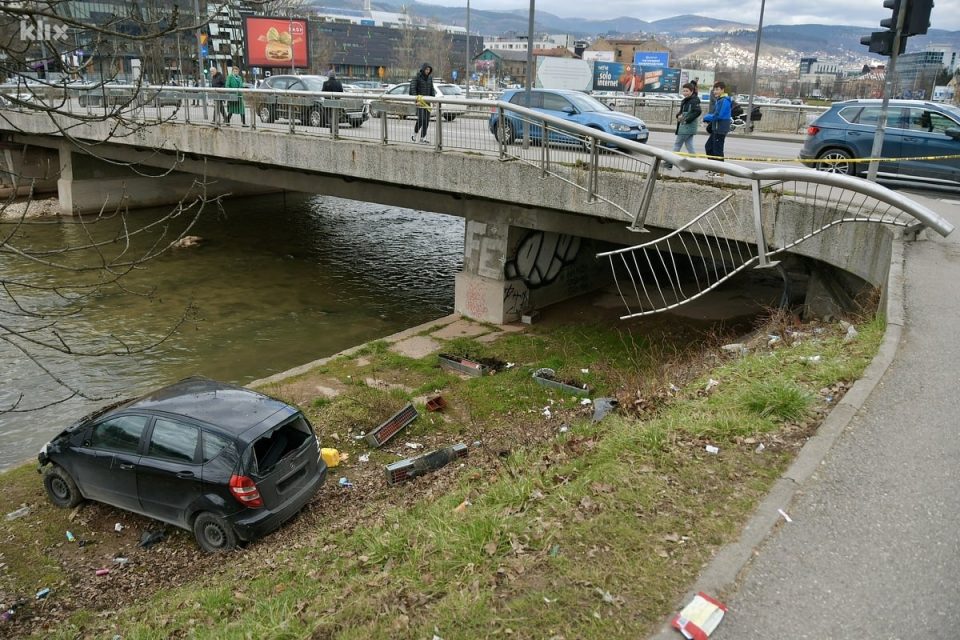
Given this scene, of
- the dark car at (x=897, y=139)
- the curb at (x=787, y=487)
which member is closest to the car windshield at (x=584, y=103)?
the dark car at (x=897, y=139)

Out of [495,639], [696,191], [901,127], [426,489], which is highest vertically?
[901,127]

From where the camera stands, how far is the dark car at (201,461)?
6.71 m

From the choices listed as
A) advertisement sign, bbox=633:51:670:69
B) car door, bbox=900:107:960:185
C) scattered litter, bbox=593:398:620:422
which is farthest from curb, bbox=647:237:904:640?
advertisement sign, bbox=633:51:670:69

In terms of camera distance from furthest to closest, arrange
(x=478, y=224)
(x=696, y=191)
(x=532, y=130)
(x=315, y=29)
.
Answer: (x=315, y=29)
(x=478, y=224)
(x=532, y=130)
(x=696, y=191)

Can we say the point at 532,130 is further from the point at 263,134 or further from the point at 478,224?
the point at 263,134

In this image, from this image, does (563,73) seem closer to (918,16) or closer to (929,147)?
(929,147)

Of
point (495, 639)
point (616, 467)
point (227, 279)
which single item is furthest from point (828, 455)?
point (227, 279)

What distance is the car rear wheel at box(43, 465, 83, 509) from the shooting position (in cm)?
782

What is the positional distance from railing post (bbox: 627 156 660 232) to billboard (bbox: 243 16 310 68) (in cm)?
2996

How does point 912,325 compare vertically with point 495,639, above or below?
above

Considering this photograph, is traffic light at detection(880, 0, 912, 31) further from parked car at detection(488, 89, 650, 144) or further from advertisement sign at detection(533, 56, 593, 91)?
advertisement sign at detection(533, 56, 593, 91)

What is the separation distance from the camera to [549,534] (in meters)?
4.67

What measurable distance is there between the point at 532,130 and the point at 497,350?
393 cm

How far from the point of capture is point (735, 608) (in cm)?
381
